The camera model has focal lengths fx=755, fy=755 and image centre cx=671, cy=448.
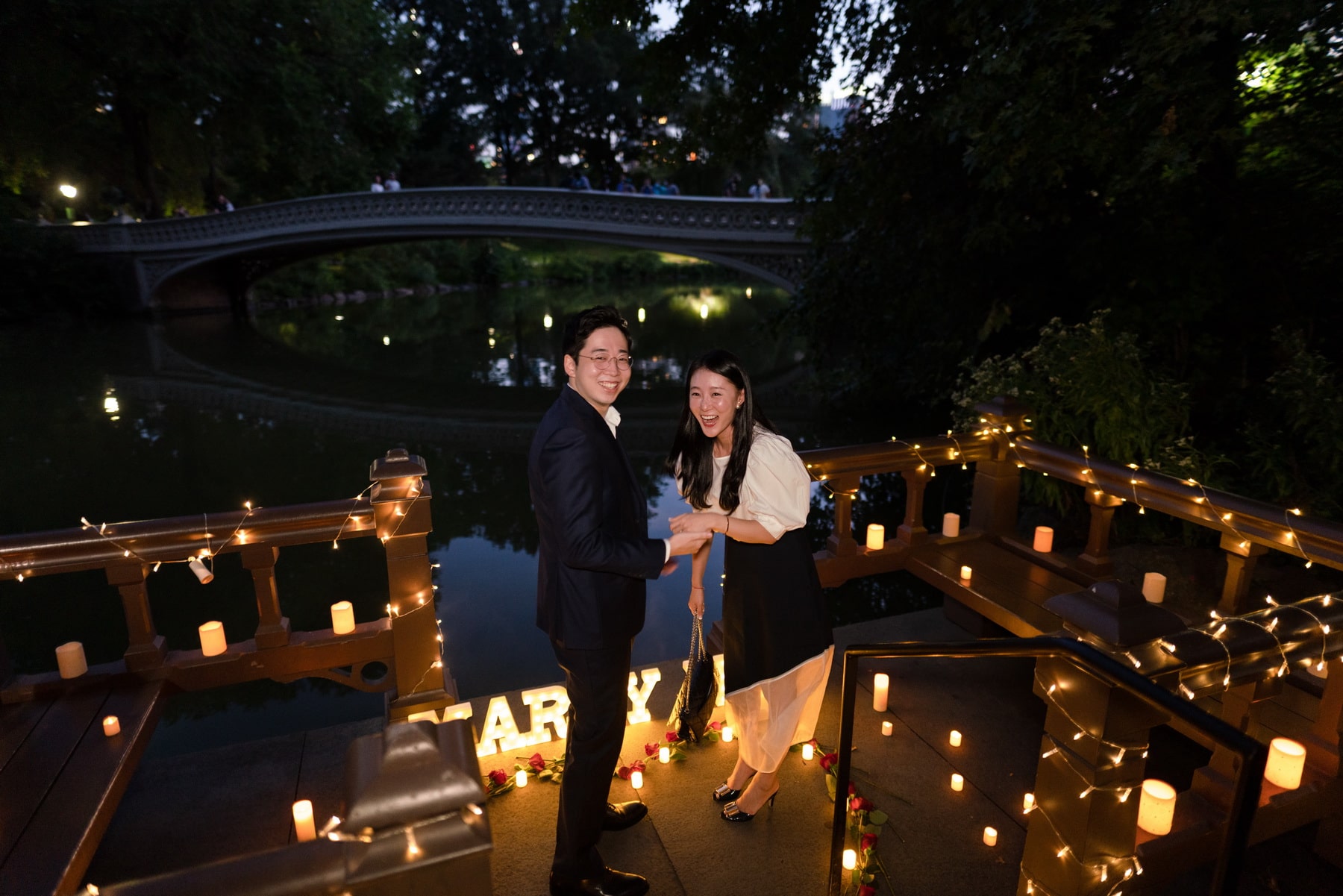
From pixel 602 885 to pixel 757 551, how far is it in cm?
140

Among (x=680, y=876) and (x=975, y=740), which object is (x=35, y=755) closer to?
(x=680, y=876)

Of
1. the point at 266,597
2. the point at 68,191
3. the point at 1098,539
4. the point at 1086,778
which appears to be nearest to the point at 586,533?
the point at 1086,778

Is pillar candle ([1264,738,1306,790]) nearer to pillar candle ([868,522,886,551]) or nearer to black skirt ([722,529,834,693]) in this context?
black skirt ([722,529,834,693])

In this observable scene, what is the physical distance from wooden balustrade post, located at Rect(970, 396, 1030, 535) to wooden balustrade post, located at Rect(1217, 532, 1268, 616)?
4.54 feet

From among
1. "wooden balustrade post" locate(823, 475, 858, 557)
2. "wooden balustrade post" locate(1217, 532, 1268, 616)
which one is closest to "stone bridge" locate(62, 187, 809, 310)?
"wooden balustrade post" locate(823, 475, 858, 557)

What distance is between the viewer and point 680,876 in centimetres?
309

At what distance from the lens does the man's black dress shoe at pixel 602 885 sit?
287cm

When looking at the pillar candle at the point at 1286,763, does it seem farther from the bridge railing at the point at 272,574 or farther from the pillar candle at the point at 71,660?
the pillar candle at the point at 71,660

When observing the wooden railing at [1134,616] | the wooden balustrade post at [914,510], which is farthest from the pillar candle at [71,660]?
the wooden balustrade post at [914,510]

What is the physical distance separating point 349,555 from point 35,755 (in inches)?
220

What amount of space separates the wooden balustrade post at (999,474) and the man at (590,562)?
3160 mm

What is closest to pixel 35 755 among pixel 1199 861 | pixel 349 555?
pixel 1199 861

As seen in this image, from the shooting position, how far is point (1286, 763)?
281cm

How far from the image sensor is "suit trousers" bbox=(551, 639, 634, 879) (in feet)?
8.82
